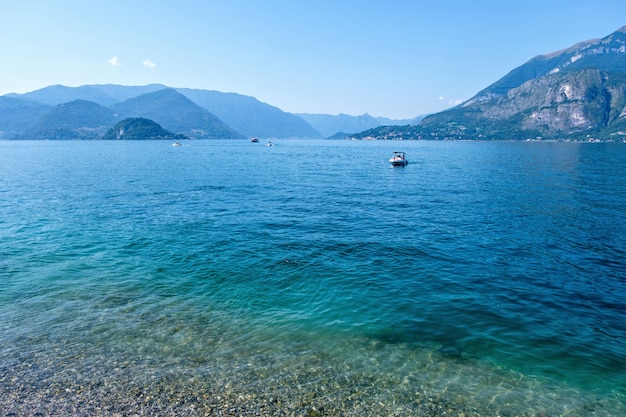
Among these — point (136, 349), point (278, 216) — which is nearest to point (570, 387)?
point (136, 349)

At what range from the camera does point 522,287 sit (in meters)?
23.4

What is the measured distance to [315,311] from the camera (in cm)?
2033

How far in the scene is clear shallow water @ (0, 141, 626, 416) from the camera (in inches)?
523

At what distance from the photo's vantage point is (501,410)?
12.6 meters

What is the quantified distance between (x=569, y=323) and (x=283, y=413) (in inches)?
640

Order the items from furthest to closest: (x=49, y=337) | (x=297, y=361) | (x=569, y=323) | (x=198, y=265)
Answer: (x=198, y=265) → (x=569, y=323) → (x=49, y=337) → (x=297, y=361)

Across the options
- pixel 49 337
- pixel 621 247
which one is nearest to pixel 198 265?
pixel 49 337

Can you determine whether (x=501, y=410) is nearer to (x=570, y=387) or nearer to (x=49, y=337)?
(x=570, y=387)

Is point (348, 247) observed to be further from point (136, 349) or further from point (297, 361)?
point (136, 349)

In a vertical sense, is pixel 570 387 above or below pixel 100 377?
below

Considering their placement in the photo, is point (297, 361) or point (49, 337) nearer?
point (297, 361)

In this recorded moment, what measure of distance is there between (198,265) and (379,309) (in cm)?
1443

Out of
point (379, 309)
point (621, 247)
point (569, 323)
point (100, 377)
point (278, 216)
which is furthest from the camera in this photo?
point (278, 216)

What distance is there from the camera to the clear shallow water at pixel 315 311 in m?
13.3
